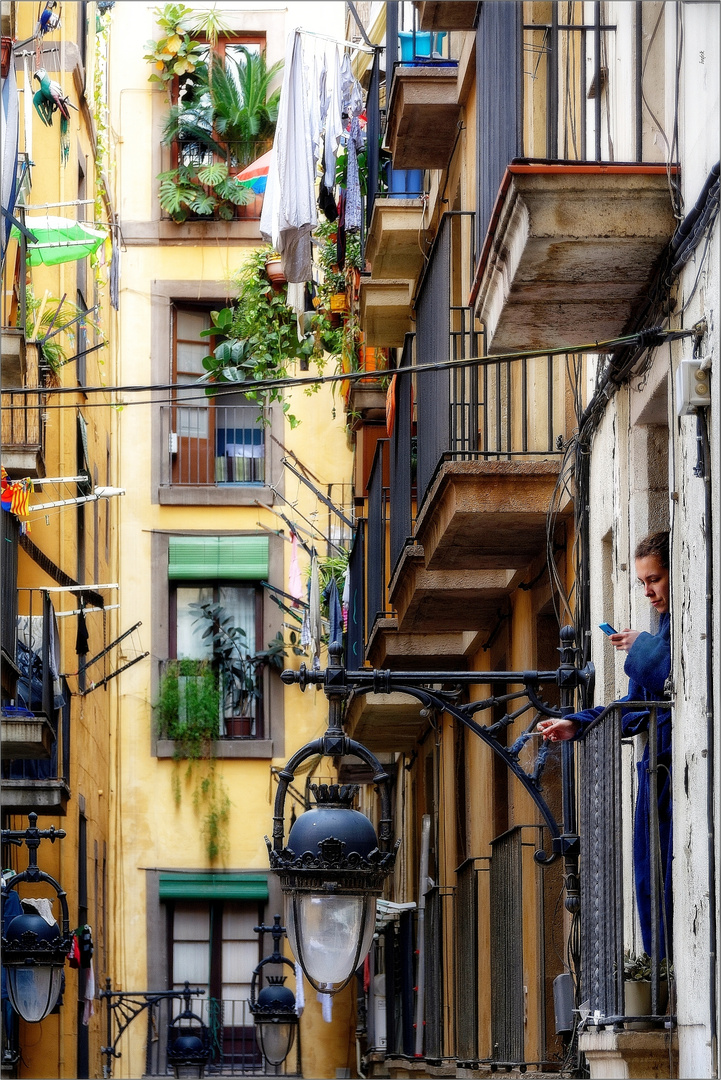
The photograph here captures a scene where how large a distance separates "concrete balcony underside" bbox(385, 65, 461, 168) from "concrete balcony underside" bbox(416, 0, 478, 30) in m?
1.76

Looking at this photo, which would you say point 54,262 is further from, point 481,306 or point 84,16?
point 481,306

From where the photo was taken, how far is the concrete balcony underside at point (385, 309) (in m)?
16.3

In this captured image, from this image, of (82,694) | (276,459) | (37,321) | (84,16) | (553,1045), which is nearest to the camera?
(553,1045)

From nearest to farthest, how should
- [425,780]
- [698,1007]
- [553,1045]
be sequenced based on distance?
[698,1007] < [553,1045] < [425,780]

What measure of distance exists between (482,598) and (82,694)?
1188 centimetres

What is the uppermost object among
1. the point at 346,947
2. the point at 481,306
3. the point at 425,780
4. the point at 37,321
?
the point at 37,321

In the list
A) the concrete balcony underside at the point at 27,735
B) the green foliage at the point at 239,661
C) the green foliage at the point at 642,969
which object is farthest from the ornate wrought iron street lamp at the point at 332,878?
the green foliage at the point at 239,661

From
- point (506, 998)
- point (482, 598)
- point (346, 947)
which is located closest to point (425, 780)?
point (482, 598)

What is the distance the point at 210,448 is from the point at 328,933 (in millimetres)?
22269

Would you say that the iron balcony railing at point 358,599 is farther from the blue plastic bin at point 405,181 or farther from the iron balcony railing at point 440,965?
the blue plastic bin at point 405,181

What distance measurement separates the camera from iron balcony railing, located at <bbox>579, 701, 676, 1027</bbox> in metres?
5.78

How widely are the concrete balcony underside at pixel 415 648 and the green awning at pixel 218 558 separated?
14652 millimetres

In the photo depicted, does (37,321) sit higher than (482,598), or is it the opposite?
(37,321)

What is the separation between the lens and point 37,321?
1933cm
